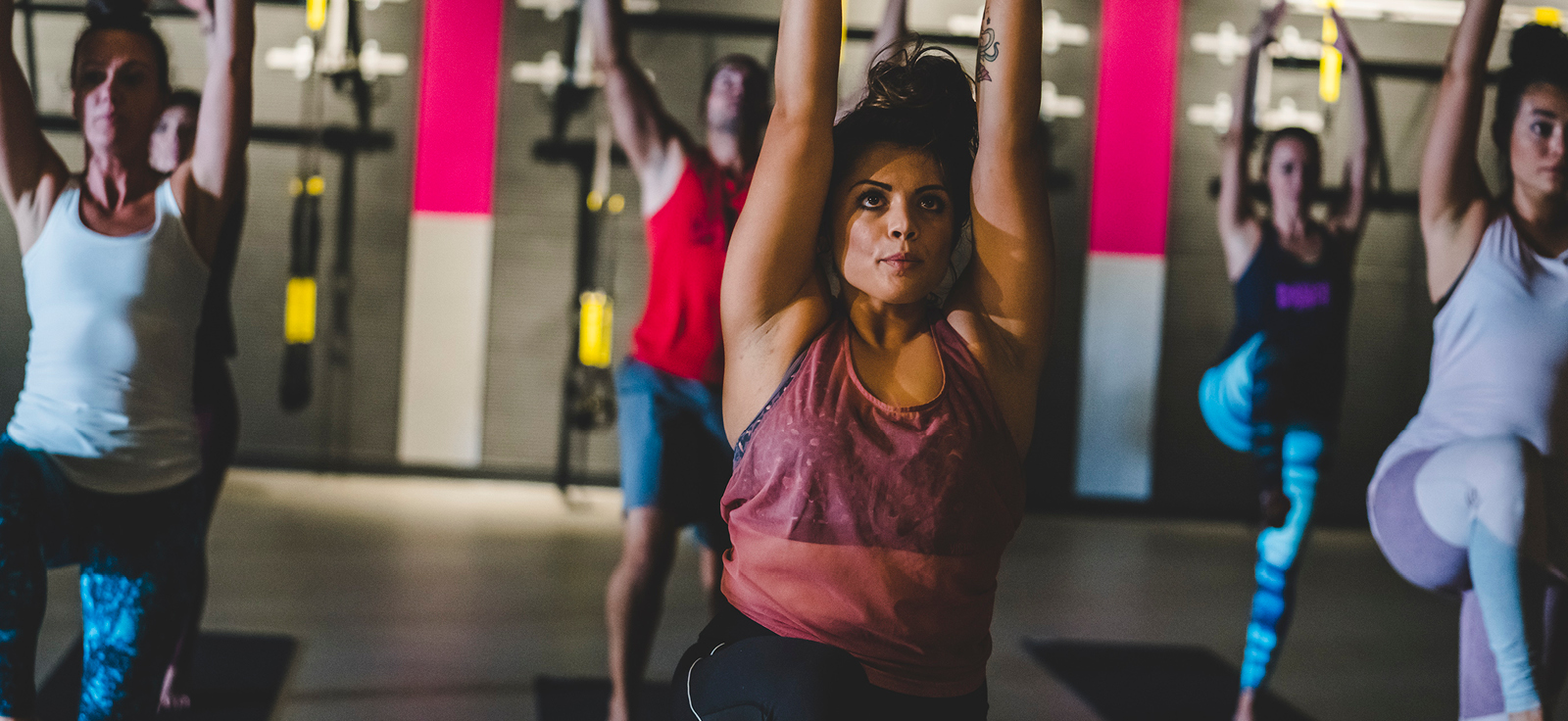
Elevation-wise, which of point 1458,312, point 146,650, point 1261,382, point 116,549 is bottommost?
point 146,650

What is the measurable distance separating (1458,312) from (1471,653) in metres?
0.63

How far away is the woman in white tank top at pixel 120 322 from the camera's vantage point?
5.95 feet

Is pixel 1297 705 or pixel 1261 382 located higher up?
pixel 1261 382

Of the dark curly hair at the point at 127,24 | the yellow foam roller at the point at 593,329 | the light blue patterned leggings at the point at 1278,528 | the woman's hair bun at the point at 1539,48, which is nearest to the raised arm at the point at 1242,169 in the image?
the light blue patterned leggings at the point at 1278,528

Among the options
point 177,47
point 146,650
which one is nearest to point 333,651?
point 146,650

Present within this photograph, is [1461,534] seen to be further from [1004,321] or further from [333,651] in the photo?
[333,651]

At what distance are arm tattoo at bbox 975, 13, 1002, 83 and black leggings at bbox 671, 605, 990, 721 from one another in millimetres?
712

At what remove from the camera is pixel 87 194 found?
1.92m

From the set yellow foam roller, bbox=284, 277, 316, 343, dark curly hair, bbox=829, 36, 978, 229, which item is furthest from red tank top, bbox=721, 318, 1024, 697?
yellow foam roller, bbox=284, 277, 316, 343

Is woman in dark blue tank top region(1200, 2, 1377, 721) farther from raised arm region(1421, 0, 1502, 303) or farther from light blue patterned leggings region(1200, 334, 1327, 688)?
raised arm region(1421, 0, 1502, 303)

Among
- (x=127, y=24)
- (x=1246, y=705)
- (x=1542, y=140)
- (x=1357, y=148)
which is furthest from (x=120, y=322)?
(x=1357, y=148)

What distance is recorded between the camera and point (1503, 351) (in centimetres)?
206

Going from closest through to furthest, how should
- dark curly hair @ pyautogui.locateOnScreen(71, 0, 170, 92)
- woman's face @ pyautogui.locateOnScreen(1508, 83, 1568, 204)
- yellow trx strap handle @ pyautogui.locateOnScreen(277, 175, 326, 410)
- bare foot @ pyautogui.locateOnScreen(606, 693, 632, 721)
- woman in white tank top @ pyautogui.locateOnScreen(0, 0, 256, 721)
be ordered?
woman in white tank top @ pyautogui.locateOnScreen(0, 0, 256, 721), dark curly hair @ pyautogui.locateOnScreen(71, 0, 170, 92), woman's face @ pyautogui.locateOnScreen(1508, 83, 1568, 204), bare foot @ pyautogui.locateOnScreen(606, 693, 632, 721), yellow trx strap handle @ pyautogui.locateOnScreen(277, 175, 326, 410)

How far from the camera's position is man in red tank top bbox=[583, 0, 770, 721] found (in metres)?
2.54
